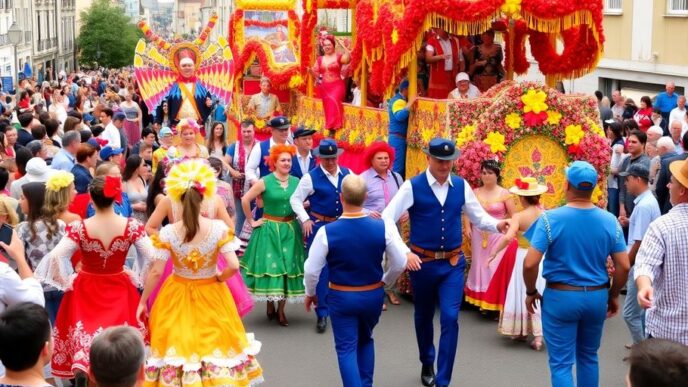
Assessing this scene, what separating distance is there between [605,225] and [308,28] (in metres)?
8.99

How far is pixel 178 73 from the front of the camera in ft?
51.8

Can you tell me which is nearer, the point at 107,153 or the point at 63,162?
the point at 63,162

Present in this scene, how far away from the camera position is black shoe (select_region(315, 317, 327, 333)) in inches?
390

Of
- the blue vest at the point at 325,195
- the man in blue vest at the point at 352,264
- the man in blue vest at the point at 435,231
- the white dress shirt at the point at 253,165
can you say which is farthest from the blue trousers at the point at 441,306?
the white dress shirt at the point at 253,165

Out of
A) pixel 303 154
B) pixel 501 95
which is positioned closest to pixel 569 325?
pixel 501 95

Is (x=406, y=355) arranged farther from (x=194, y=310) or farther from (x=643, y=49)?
(x=643, y=49)

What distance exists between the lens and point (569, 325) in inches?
266

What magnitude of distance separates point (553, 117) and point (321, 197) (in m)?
2.50

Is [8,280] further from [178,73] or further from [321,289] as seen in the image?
[178,73]

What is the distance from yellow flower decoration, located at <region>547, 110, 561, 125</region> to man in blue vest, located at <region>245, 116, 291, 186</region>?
9.20 ft

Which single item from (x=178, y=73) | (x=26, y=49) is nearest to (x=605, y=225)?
(x=178, y=73)

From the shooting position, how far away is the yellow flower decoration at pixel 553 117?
10406mm

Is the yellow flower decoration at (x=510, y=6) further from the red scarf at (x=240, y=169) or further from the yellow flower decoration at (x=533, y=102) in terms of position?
the red scarf at (x=240, y=169)

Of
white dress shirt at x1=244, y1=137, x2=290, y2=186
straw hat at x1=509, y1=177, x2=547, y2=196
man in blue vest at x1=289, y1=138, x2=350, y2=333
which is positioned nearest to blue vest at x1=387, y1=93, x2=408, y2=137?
white dress shirt at x1=244, y1=137, x2=290, y2=186
